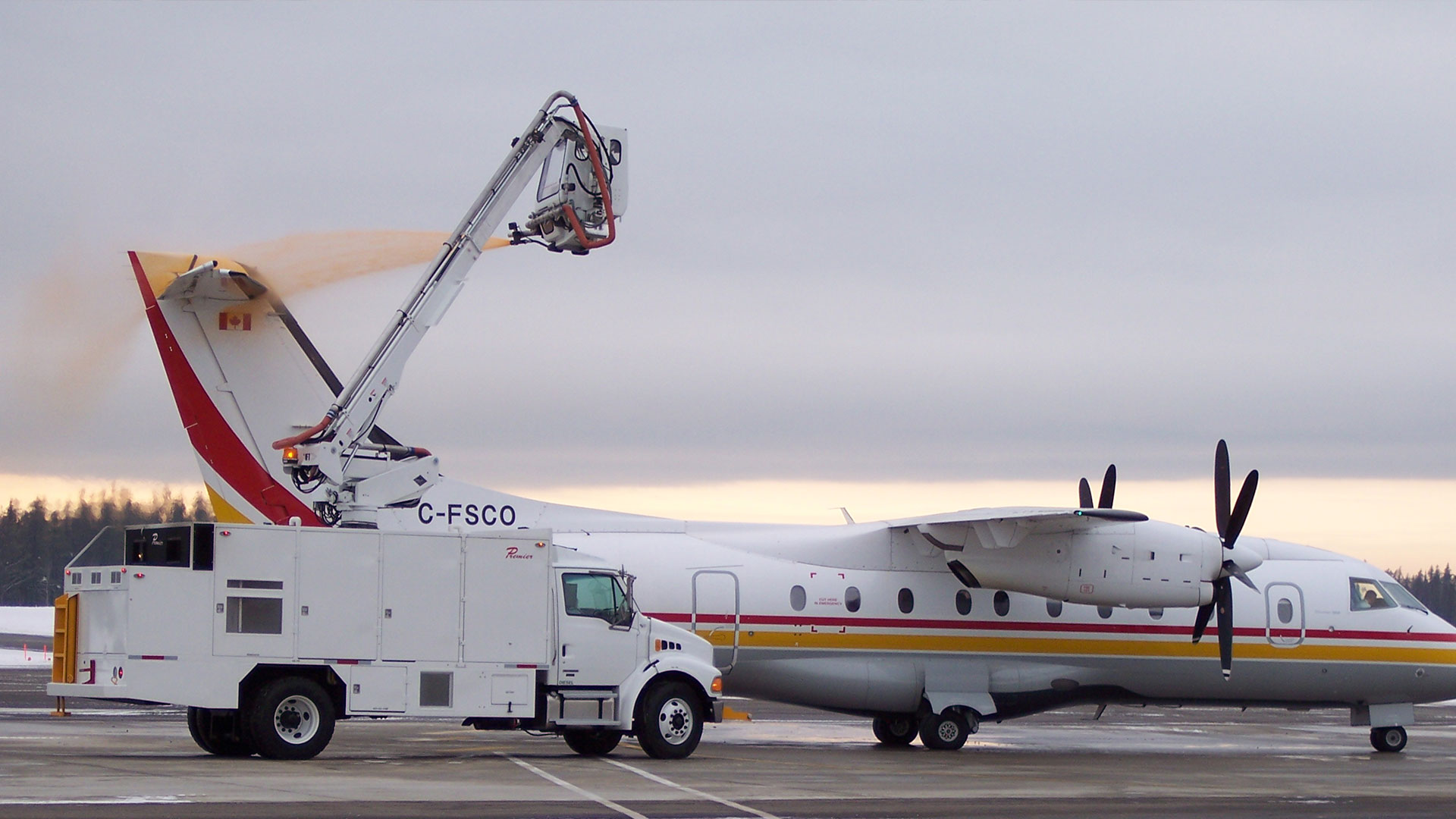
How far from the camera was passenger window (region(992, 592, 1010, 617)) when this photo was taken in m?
24.0

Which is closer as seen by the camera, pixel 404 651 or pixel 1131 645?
pixel 404 651

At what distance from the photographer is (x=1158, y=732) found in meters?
29.9

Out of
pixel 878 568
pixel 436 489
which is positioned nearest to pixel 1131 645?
pixel 878 568

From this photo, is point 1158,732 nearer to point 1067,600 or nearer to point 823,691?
point 1067,600

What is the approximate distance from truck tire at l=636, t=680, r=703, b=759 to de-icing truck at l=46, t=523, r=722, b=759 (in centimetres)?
2

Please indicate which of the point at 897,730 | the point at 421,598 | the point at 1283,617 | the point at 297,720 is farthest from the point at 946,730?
the point at 297,720

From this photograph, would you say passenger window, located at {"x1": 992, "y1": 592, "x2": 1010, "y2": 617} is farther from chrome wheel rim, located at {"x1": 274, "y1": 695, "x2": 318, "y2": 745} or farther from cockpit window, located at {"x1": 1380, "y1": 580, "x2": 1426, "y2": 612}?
chrome wheel rim, located at {"x1": 274, "y1": 695, "x2": 318, "y2": 745}

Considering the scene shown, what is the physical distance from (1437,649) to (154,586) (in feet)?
68.3

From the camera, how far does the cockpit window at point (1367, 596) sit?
25.5 meters

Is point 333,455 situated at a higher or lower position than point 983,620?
higher

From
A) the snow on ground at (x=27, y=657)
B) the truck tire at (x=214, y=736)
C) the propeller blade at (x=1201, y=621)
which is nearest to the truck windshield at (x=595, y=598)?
the truck tire at (x=214, y=736)

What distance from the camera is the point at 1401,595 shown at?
2602 centimetres

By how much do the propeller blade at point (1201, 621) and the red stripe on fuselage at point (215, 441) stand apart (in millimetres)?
13706

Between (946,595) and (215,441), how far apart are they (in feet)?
37.6
